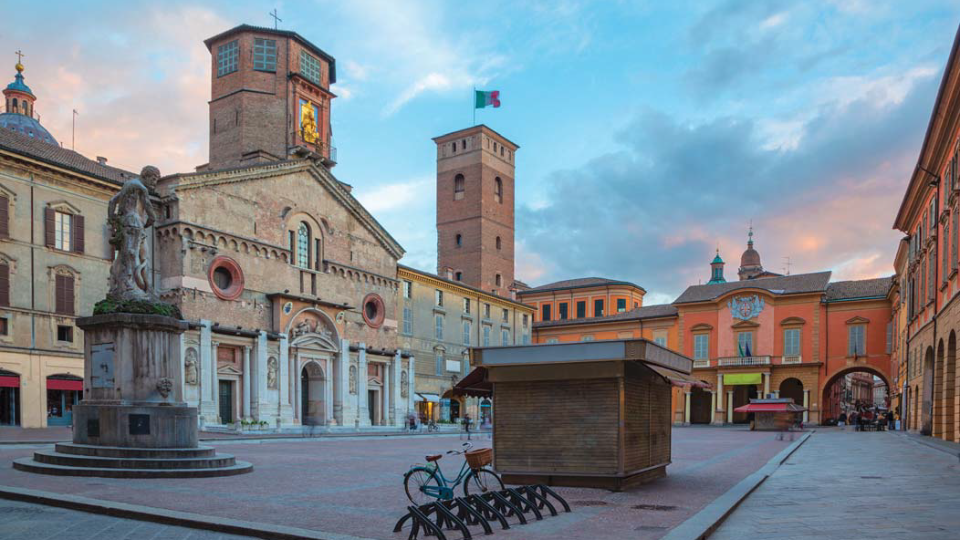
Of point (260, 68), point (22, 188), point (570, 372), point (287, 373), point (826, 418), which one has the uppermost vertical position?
point (260, 68)

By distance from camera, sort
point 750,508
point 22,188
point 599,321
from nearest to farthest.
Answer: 1. point 750,508
2. point 22,188
3. point 599,321

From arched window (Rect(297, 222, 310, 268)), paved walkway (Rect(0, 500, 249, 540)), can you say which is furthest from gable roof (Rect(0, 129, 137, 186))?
paved walkway (Rect(0, 500, 249, 540))

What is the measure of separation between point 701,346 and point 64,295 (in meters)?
46.8

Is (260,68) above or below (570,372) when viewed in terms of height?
above

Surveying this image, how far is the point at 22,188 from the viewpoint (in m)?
32.6

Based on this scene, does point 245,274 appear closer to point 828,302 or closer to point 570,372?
point 570,372

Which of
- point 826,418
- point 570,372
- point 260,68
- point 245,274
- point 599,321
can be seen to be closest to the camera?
point 570,372

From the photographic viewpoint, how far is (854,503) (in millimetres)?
11445

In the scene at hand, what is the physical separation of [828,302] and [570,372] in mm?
52186

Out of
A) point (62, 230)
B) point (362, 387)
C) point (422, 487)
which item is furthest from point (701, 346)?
point (422, 487)

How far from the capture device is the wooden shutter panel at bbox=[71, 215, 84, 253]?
3459cm

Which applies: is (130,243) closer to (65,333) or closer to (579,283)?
(65,333)

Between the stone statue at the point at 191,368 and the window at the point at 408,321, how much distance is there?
18.6m

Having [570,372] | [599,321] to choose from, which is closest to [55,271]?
[570,372]
